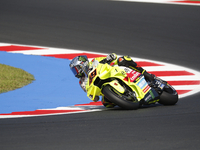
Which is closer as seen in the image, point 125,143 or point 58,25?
point 125,143

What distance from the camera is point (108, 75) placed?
20.3 feet

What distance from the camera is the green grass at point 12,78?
883 cm

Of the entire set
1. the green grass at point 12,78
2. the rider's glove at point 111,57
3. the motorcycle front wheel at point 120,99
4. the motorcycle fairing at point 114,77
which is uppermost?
the rider's glove at point 111,57

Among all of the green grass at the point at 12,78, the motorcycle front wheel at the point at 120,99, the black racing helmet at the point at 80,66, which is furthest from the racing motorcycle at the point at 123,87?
the green grass at the point at 12,78

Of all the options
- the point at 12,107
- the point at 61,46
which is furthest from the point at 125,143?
the point at 61,46

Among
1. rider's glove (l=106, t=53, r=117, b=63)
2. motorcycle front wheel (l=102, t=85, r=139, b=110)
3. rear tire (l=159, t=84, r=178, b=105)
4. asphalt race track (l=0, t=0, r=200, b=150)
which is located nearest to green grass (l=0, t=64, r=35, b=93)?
asphalt race track (l=0, t=0, r=200, b=150)

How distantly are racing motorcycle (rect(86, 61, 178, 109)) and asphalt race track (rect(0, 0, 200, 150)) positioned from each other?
201mm

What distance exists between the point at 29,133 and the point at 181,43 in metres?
8.49

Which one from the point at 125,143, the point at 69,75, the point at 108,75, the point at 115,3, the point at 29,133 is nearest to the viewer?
the point at 125,143

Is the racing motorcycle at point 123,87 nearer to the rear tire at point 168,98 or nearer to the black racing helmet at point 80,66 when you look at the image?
the rear tire at point 168,98

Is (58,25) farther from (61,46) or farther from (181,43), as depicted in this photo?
(181,43)

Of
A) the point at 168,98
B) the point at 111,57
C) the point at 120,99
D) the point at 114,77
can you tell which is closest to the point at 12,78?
the point at 111,57

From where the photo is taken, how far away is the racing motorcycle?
6094mm

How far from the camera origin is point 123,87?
629 centimetres
